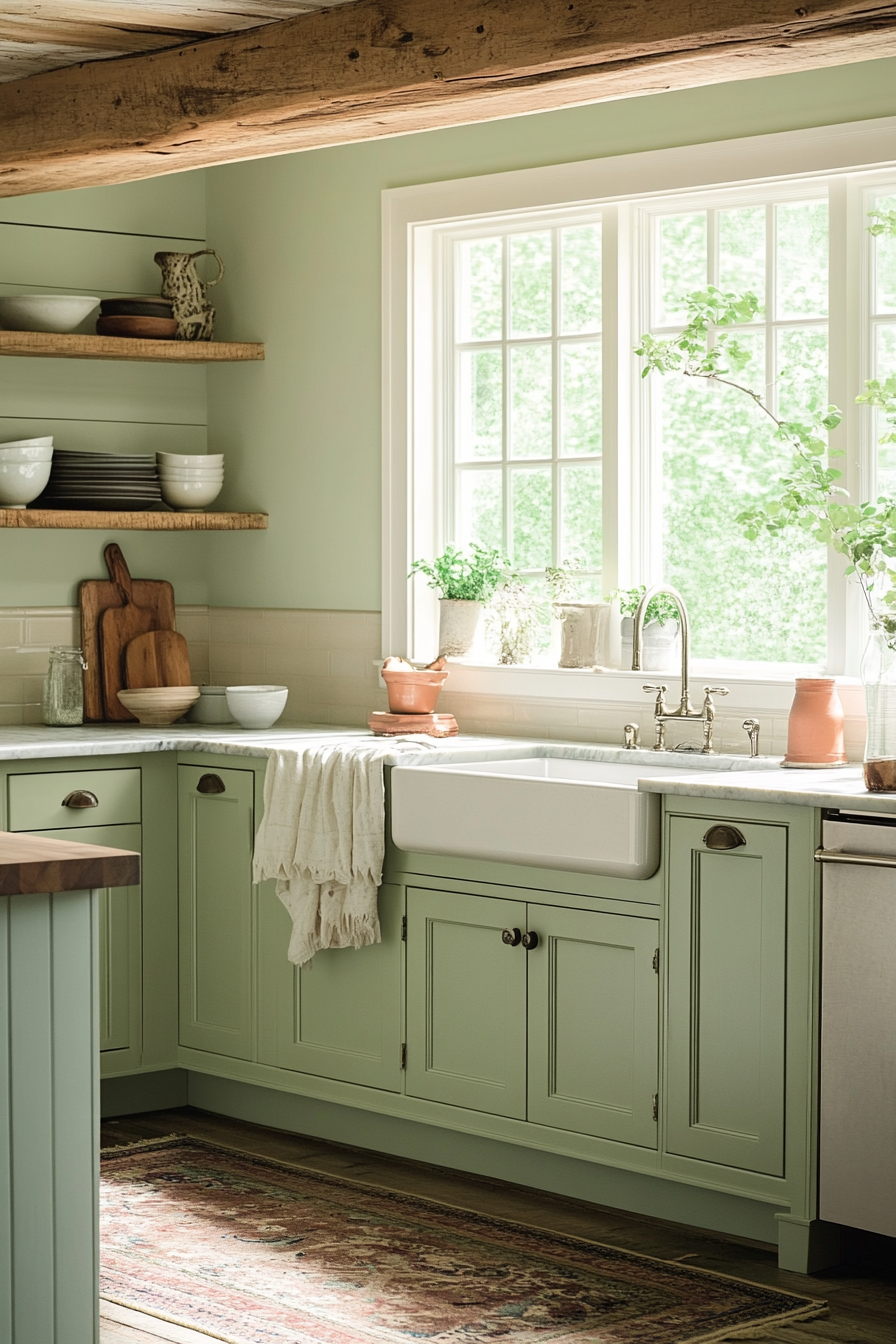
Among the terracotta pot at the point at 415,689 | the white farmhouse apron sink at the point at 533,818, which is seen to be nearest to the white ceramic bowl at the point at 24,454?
the terracotta pot at the point at 415,689

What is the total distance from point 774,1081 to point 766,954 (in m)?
0.25

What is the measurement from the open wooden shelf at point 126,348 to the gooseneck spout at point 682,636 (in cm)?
173

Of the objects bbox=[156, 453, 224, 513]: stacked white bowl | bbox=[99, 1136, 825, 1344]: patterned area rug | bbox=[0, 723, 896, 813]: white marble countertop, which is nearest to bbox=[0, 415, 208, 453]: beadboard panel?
bbox=[156, 453, 224, 513]: stacked white bowl

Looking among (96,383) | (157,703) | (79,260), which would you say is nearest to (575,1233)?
(157,703)

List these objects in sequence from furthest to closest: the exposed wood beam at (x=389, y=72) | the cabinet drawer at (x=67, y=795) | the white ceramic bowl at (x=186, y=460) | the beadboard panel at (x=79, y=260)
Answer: the white ceramic bowl at (x=186, y=460) < the beadboard panel at (x=79, y=260) < the cabinet drawer at (x=67, y=795) < the exposed wood beam at (x=389, y=72)

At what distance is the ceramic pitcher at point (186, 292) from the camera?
5.62 meters

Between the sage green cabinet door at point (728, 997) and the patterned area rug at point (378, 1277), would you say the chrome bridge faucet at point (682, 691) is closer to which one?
the sage green cabinet door at point (728, 997)

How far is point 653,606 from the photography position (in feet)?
15.6

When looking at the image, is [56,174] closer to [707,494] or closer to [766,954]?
[707,494]

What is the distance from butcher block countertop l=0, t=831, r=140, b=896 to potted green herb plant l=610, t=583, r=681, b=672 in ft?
7.57

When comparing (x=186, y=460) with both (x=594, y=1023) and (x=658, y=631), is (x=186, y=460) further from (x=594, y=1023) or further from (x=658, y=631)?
(x=594, y=1023)

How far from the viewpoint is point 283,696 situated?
5.37 metres

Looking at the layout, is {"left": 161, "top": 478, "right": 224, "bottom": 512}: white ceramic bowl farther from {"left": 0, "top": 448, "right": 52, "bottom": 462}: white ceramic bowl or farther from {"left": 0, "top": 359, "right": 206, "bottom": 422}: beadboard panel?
{"left": 0, "top": 448, "right": 52, "bottom": 462}: white ceramic bowl

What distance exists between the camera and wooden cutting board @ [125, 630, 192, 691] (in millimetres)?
5598
